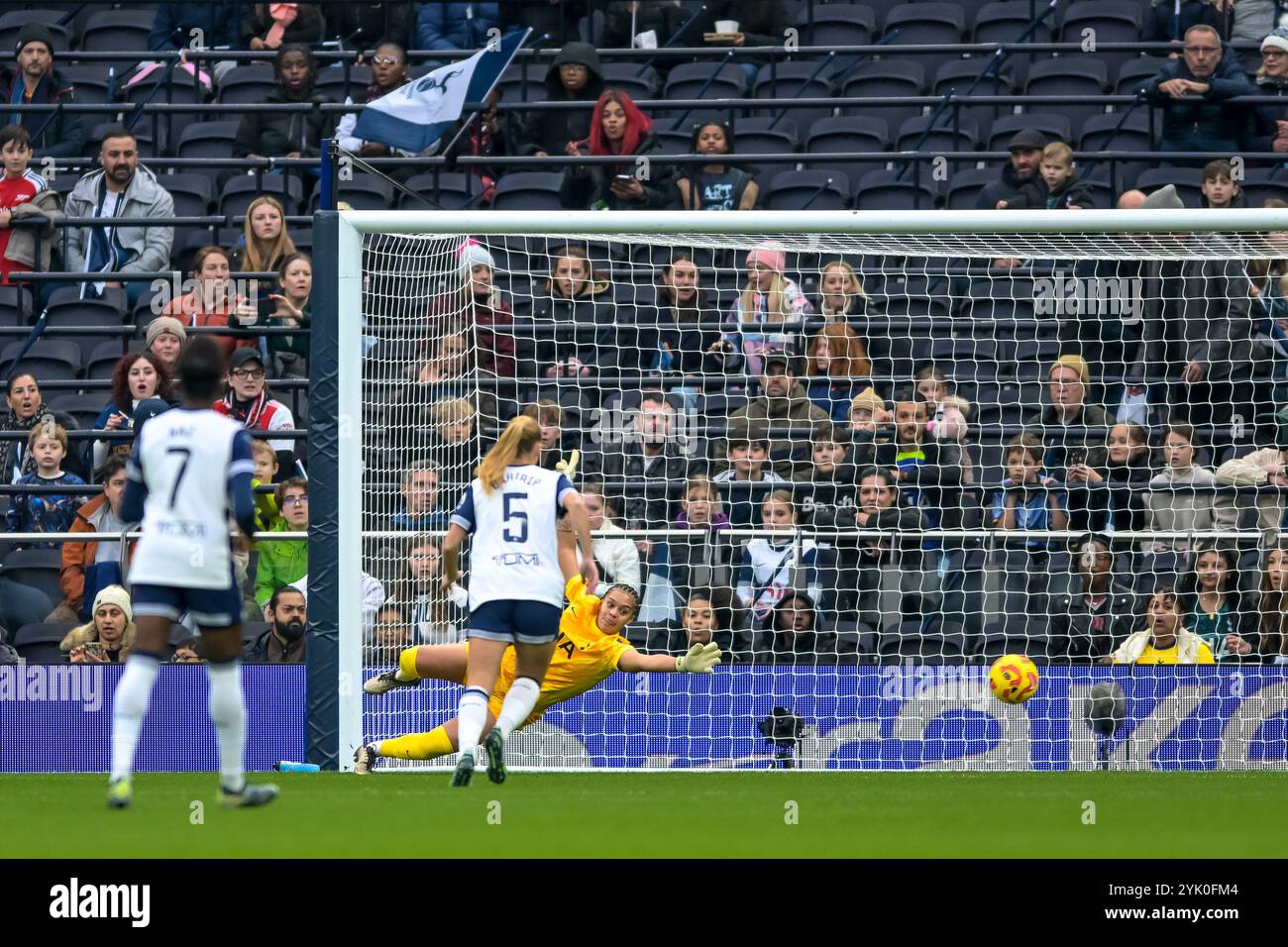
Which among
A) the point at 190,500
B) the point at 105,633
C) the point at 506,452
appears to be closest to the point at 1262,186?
the point at 506,452

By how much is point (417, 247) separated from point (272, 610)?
2.75m

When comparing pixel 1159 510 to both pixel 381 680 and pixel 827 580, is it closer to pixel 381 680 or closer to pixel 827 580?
pixel 827 580

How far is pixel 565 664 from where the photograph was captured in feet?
38.7

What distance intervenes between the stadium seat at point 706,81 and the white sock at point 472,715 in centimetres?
925

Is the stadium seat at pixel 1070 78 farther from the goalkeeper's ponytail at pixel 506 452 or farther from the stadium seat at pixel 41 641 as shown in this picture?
the stadium seat at pixel 41 641

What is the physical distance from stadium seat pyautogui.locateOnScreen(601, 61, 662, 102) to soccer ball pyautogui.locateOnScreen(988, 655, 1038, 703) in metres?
8.45

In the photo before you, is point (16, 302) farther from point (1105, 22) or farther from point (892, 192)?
point (1105, 22)

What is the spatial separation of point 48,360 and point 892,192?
7218 millimetres

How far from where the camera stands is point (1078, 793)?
31.4 ft

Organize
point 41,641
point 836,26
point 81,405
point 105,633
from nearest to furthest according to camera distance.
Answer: point 105,633, point 41,641, point 81,405, point 836,26

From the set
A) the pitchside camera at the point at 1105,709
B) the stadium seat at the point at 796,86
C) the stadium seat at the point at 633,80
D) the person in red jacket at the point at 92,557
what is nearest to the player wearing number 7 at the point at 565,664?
the person in red jacket at the point at 92,557

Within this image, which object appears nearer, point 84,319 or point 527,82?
point 84,319

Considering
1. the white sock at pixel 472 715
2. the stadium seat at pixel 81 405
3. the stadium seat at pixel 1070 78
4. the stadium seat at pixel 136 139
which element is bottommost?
the white sock at pixel 472 715

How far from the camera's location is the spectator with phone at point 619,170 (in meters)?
15.7
